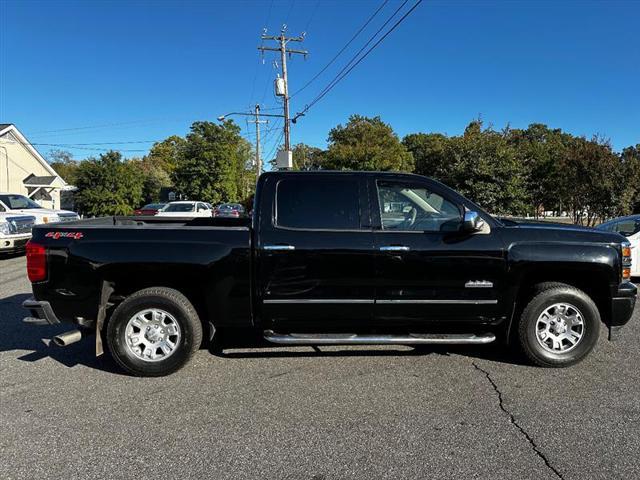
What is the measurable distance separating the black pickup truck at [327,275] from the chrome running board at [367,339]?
14 millimetres

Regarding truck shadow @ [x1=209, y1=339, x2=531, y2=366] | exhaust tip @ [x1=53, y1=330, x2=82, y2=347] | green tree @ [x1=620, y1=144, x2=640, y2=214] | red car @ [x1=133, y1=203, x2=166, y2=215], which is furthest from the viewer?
red car @ [x1=133, y1=203, x2=166, y2=215]

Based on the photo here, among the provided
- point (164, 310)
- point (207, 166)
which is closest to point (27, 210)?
point (164, 310)

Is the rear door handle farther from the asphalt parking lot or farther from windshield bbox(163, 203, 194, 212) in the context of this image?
windshield bbox(163, 203, 194, 212)

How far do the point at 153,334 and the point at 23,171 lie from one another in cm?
4027

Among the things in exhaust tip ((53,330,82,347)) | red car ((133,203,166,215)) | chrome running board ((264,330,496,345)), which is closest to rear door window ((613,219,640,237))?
chrome running board ((264,330,496,345))

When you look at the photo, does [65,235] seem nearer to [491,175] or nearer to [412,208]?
[412,208]

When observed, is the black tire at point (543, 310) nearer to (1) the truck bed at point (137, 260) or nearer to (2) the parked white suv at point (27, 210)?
(1) the truck bed at point (137, 260)

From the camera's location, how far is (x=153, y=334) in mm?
4359

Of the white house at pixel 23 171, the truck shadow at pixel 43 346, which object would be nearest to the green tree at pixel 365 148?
the white house at pixel 23 171

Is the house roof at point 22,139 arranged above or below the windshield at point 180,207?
above

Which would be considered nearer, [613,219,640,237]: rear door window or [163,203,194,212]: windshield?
[613,219,640,237]: rear door window

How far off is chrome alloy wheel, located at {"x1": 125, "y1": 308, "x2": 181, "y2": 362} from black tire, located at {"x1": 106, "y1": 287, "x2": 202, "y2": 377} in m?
0.03

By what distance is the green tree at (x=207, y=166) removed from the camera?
47250 millimetres

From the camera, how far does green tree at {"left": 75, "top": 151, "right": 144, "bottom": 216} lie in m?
33.2
